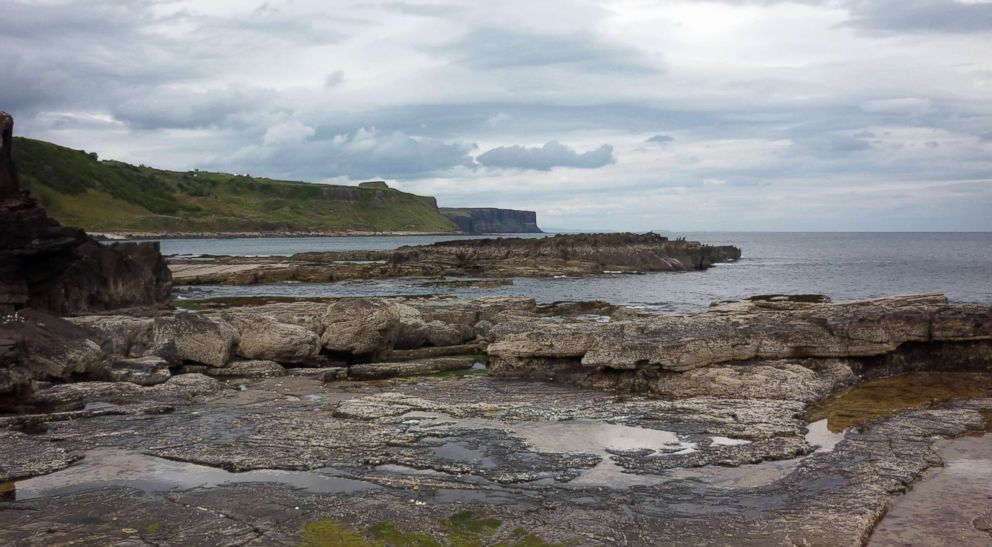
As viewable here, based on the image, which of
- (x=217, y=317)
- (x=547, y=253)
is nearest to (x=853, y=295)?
(x=547, y=253)

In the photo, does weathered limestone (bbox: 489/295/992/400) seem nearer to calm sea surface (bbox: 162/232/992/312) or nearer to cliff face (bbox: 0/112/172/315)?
cliff face (bbox: 0/112/172/315)

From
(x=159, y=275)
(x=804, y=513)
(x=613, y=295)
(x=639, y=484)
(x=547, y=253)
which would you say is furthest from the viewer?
(x=547, y=253)

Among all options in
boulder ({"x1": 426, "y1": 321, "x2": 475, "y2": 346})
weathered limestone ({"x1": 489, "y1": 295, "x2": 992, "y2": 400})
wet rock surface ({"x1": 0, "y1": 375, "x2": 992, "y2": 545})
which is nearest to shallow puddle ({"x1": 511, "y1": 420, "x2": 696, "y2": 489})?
wet rock surface ({"x1": 0, "y1": 375, "x2": 992, "y2": 545})

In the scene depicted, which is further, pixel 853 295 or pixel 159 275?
pixel 853 295

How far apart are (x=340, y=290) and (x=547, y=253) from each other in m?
39.3

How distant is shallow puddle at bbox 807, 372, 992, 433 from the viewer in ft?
62.4

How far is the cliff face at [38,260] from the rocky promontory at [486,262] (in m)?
33.8

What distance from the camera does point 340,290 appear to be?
2776 inches

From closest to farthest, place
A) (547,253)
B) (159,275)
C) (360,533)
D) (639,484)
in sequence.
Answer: (360,533) < (639,484) < (159,275) < (547,253)

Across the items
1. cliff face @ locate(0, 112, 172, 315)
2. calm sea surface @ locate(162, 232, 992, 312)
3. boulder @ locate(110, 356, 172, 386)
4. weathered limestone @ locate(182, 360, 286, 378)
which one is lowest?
calm sea surface @ locate(162, 232, 992, 312)

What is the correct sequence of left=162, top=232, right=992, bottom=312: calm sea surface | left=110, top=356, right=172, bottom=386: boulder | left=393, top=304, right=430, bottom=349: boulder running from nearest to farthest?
1. left=110, top=356, right=172, bottom=386: boulder
2. left=393, top=304, right=430, bottom=349: boulder
3. left=162, top=232, right=992, bottom=312: calm sea surface

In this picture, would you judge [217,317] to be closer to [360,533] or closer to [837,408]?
[360,533]

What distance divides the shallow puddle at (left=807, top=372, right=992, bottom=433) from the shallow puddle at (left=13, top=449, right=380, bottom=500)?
12224 millimetres

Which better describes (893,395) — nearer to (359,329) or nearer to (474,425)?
(474,425)
